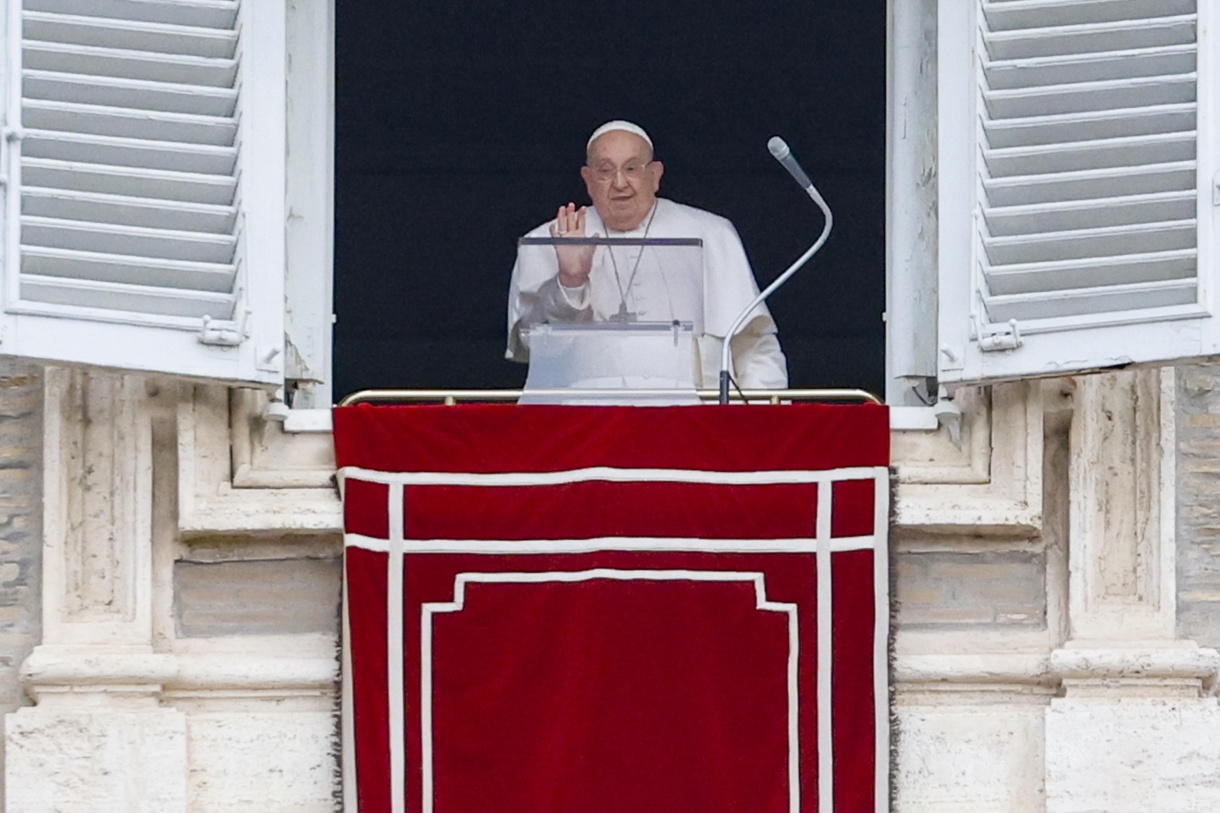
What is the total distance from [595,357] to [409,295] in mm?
3156

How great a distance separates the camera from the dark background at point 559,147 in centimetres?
931

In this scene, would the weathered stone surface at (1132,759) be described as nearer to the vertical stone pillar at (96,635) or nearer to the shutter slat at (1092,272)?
the shutter slat at (1092,272)

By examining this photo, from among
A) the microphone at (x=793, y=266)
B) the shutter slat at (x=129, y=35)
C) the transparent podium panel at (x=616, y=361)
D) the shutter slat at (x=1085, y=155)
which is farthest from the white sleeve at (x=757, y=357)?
the shutter slat at (x=129, y=35)

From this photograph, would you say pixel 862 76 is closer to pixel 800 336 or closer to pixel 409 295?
pixel 800 336

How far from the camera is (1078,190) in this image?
6.47 metres

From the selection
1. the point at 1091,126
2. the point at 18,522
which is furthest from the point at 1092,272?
the point at 18,522

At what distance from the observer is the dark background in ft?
30.6

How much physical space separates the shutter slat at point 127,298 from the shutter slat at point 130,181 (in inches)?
8.4

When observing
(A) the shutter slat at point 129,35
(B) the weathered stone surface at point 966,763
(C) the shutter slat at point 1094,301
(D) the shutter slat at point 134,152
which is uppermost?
(A) the shutter slat at point 129,35

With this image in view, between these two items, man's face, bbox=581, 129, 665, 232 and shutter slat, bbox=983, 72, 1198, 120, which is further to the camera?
man's face, bbox=581, 129, 665, 232

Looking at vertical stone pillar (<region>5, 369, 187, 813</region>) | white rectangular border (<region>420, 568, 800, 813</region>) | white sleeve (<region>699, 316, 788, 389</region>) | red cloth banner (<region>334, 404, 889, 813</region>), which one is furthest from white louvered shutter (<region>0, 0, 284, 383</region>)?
white sleeve (<region>699, 316, 788, 389</region>)

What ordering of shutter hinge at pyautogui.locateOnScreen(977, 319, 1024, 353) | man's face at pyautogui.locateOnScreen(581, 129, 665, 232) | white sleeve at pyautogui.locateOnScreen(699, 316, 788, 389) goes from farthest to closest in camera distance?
man's face at pyautogui.locateOnScreen(581, 129, 665, 232) → white sleeve at pyautogui.locateOnScreen(699, 316, 788, 389) → shutter hinge at pyautogui.locateOnScreen(977, 319, 1024, 353)

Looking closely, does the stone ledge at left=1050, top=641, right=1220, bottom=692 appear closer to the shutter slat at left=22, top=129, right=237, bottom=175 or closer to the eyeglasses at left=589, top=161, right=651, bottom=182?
the eyeglasses at left=589, top=161, right=651, bottom=182

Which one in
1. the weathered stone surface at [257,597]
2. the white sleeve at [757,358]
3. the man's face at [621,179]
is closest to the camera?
the weathered stone surface at [257,597]
